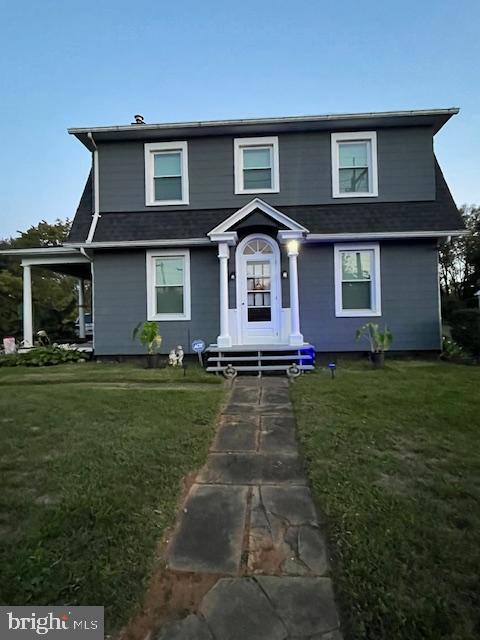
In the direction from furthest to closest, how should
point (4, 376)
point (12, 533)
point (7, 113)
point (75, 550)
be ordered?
point (7, 113), point (4, 376), point (12, 533), point (75, 550)

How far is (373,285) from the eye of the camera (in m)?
9.15

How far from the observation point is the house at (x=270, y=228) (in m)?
9.05

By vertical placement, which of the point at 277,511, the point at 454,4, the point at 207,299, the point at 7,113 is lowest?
the point at 277,511

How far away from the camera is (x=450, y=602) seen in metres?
1.80

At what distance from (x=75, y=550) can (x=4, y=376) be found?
23.5 ft

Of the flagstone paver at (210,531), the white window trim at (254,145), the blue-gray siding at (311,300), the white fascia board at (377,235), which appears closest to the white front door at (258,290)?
the blue-gray siding at (311,300)

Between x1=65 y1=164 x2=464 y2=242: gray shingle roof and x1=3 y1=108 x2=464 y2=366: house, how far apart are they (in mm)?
34

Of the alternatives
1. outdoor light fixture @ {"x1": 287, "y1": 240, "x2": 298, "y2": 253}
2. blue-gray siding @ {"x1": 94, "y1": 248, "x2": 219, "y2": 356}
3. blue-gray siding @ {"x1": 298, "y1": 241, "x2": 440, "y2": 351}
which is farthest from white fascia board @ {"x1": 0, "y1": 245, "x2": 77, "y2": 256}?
blue-gray siding @ {"x1": 298, "y1": 241, "x2": 440, "y2": 351}

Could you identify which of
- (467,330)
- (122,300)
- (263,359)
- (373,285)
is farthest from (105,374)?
(467,330)

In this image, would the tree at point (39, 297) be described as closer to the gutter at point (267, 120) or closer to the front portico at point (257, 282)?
the gutter at point (267, 120)

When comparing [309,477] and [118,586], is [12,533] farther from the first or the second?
[309,477]

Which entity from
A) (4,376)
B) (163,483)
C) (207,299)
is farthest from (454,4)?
(4,376)

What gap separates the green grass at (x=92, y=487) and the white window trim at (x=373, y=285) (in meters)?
4.79

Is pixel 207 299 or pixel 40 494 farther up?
pixel 207 299
